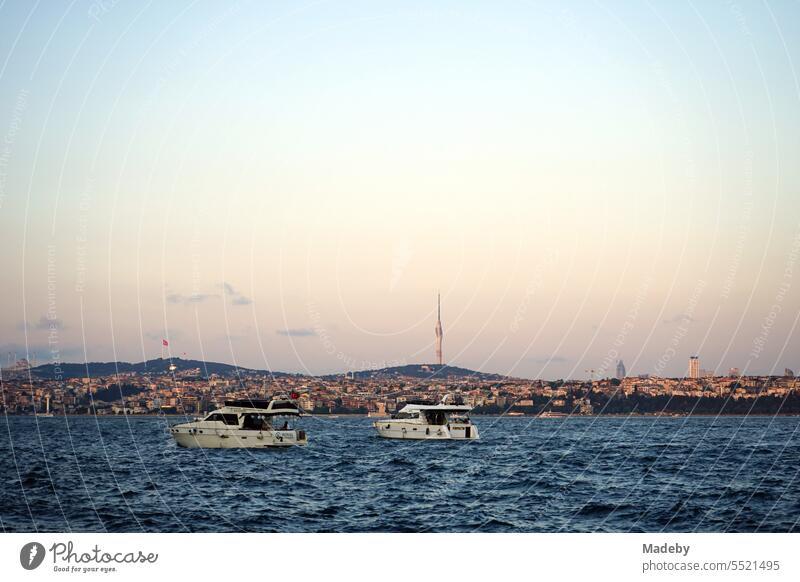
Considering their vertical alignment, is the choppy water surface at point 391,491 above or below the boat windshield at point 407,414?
below

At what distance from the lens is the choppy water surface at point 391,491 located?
1515 inches

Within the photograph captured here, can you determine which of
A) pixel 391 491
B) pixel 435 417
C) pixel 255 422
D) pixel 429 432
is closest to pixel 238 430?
pixel 255 422

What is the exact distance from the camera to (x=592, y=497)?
46.9 m

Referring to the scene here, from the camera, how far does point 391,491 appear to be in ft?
160

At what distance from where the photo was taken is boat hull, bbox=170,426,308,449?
76.4 metres

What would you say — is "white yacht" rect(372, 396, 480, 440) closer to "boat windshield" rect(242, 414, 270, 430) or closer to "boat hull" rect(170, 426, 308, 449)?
"boat windshield" rect(242, 414, 270, 430)

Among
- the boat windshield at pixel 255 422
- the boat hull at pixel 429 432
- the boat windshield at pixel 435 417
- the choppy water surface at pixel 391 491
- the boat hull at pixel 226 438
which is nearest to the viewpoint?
the choppy water surface at pixel 391 491

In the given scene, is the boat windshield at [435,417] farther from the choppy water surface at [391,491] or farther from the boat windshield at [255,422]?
the boat windshield at [255,422]

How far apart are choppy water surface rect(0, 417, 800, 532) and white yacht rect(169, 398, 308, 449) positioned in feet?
3.71

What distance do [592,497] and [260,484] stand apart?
52.2 feet

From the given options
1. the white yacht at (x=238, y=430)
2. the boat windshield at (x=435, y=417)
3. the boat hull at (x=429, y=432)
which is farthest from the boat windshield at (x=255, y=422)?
the boat windshield at (x=435, y=417)

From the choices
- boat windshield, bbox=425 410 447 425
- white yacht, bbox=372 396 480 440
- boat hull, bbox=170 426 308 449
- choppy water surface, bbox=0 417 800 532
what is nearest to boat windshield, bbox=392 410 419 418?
white yacht, bbox=372 396 480 440
